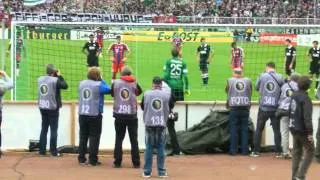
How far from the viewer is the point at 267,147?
50.3 feet

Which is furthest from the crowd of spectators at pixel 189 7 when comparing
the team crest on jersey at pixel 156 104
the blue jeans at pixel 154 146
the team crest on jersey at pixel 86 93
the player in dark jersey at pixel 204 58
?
the blue jeans at pixel 154 146

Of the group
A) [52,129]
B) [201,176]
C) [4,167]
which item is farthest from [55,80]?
[201,176]

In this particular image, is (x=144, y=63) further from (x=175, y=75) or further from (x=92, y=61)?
(x=175, y=75)

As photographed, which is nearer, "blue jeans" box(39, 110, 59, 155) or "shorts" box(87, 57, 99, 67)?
"blue jeans" box(39, 110, 59, 155)

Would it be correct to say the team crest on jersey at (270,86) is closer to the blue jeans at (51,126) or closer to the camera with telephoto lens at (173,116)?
the camera with telephoto lens at (173,116)

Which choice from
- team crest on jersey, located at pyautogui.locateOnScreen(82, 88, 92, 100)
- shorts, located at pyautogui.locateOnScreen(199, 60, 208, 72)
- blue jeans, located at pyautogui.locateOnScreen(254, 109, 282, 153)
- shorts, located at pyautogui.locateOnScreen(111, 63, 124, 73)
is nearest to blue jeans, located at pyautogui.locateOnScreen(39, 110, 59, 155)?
team crest on jersey, located at pyautogui.locateOnScreen(82, 88, 92, 100)

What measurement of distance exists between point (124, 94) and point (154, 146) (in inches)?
54.7

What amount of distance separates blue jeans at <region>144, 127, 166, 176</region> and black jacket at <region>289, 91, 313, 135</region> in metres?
2.40

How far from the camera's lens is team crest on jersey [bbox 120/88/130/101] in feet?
42.0

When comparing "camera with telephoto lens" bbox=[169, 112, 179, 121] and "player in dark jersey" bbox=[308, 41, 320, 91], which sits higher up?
"player in dark jersey" bbox=[308, 41, 320, 91]

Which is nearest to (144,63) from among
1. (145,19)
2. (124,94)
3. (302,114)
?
(124,94)

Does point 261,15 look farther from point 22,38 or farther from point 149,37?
point 22,38

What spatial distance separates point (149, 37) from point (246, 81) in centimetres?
2528

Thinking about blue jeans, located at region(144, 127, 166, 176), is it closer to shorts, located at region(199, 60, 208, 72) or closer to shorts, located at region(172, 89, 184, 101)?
shorts, located at region(172, 89, 184, 101)
